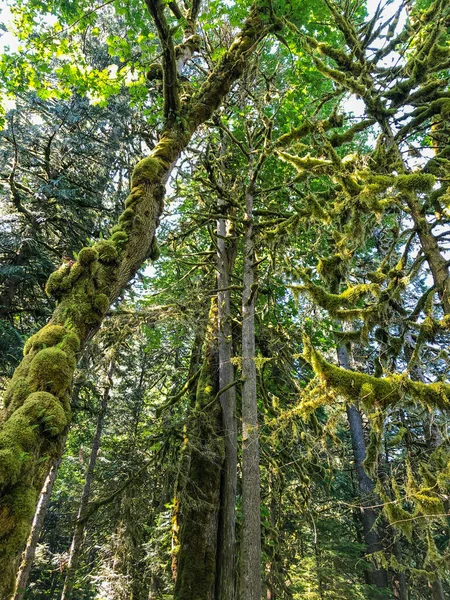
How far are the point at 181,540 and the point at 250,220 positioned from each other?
588 cm

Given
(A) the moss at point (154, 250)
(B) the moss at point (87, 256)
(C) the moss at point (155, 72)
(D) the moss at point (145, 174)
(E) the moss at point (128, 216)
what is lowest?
(B) the moss at point (87, 256)

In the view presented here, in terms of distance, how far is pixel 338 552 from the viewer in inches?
453

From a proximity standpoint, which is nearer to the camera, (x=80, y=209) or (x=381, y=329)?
(x=381, y=329)

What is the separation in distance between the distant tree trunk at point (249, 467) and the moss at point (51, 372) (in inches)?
109

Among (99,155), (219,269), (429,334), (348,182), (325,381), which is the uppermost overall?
(99,155)

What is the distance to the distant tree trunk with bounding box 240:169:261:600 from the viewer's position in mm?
4492

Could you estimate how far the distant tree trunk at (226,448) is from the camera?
5.69 metres

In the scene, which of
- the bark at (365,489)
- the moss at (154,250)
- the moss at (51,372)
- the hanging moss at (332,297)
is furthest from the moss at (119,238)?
the bark at (365,489)

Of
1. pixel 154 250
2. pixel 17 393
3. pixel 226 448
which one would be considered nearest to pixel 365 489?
pixel 226 448

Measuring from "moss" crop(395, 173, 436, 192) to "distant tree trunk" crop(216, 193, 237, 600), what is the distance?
321cm

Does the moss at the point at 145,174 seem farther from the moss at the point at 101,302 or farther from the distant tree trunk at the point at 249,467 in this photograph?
the distant tree trunk at the point at 249,467

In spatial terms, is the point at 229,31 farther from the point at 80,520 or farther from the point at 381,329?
the point at 80,520

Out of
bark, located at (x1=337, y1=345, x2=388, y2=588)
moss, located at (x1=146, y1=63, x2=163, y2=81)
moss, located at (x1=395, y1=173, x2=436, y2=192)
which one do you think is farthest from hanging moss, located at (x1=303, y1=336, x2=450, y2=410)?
bark, located at (x1=337, y1=345, x2=388, y2=588)

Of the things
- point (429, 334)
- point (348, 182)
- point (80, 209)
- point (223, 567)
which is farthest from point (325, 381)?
point (80, 209)
